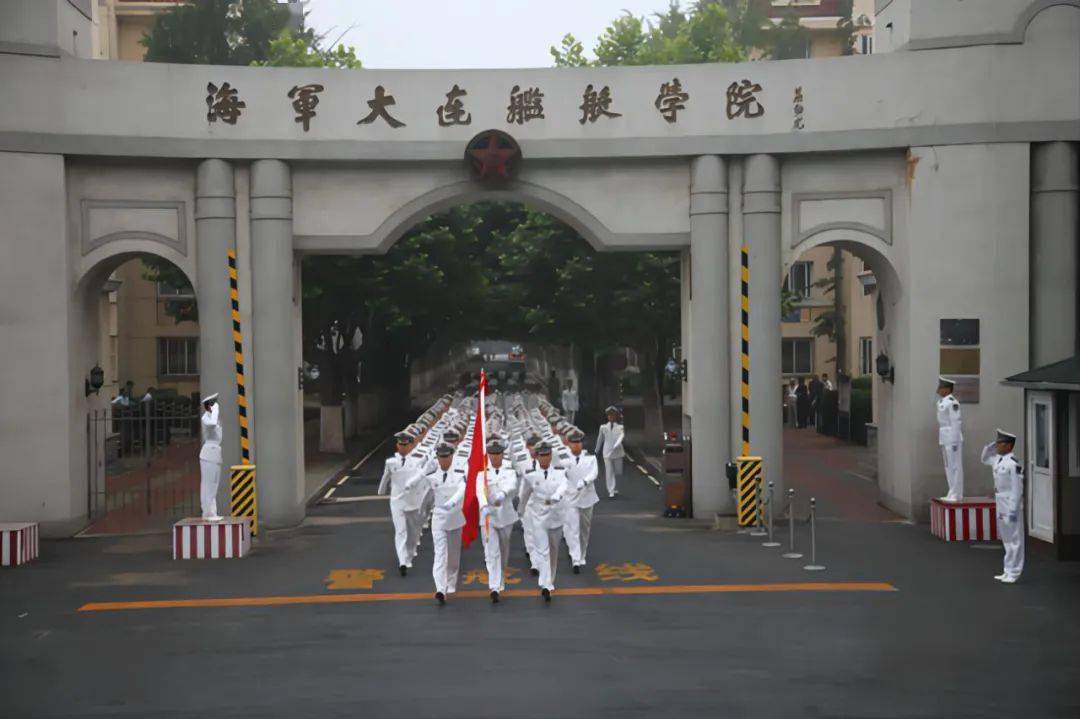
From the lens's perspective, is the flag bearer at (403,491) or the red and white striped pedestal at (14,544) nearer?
the flag bearer at (403,491)

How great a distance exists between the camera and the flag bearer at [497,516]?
15656mm

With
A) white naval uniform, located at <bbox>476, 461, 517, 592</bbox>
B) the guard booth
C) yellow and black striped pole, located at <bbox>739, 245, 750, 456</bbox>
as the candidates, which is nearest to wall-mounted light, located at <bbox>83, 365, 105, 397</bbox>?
white naval uniform, located at <bbox>476, 461, 517, 592</bbox>

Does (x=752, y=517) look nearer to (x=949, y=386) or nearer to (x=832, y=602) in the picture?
(x=949, y=386)

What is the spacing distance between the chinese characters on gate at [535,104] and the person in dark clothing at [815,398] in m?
23.7

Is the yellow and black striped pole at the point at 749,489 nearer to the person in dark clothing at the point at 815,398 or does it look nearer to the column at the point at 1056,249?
the column at the point at 1056,249

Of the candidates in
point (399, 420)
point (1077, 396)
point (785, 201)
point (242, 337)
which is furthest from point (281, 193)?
point (399, 420)

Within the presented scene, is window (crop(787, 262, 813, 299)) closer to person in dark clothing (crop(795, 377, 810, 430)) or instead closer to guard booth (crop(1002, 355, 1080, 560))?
person in dark clothing (crop(795, 377, 810, 430))

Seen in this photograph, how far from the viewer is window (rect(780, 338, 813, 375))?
2329 inches

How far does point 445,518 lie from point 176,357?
135 feet

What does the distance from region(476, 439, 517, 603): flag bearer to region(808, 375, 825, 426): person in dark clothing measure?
29874mm

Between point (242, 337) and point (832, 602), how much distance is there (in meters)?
11.3

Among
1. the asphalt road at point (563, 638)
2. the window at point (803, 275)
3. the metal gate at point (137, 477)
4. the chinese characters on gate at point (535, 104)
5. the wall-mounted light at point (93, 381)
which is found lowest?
the asphalt road at point (563, 638)

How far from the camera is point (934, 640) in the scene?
13.4m

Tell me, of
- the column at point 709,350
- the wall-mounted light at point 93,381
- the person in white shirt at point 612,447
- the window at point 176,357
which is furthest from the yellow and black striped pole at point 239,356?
the window at point 176,357
